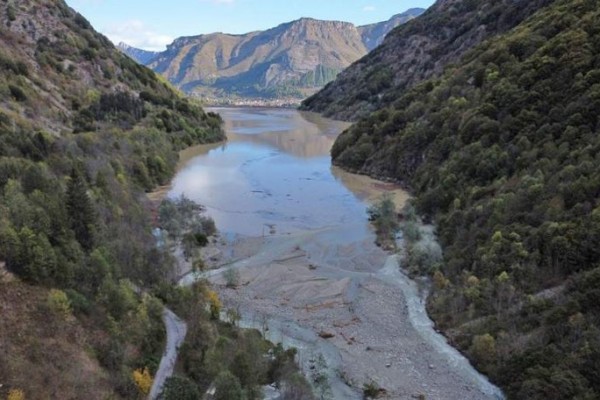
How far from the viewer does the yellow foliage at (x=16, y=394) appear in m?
19.1

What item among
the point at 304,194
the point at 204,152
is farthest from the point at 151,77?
the point at 304,194

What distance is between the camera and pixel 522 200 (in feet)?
128

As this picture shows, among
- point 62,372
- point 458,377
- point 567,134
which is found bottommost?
point 458,377

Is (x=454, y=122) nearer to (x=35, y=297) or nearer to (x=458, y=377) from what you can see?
(x=458, y=377)

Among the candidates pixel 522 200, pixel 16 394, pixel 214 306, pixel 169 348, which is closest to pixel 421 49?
pixel 522 200

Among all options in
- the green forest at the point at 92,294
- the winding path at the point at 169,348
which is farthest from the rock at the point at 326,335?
the winding path at the point at 169,348

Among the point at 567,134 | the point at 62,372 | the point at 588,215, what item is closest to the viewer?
the point at 62,372

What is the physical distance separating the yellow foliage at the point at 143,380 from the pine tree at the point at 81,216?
35.0 feet

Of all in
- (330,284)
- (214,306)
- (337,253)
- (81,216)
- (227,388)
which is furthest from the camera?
(337,253)

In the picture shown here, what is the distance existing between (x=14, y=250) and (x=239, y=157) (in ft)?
271

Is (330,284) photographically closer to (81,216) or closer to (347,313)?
(347,313)

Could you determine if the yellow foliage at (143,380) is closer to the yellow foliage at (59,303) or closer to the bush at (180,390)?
the bush at (180,390)

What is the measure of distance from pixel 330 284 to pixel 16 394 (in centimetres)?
2526

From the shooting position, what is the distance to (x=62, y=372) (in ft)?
71.7
